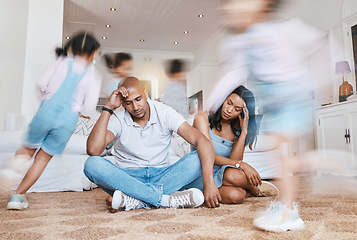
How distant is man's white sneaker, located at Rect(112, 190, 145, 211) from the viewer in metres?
1.00

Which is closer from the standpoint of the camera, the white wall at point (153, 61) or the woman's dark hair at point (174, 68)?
the woman's dark hair at point (174, 68)

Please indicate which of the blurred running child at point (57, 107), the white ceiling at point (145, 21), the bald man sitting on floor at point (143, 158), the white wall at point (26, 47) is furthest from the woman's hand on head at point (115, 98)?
the white ceiling at point (145, 21)

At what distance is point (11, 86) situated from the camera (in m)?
2.47

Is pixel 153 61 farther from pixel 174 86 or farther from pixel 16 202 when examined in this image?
pixel 16 202

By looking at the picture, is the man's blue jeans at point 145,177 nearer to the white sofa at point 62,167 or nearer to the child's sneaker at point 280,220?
the child's sneaker at point 280,220


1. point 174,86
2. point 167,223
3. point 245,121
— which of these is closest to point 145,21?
point 174,86

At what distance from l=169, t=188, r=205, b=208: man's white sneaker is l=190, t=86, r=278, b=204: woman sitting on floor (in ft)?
0.49

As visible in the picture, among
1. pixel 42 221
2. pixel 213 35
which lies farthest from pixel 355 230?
pixel 213 35

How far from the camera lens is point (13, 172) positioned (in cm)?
115

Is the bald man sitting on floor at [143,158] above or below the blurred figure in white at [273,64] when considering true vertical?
below

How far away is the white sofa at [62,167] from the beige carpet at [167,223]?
23.5 inches

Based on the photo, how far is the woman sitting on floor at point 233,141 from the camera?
116cm

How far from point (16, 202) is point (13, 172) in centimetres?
12

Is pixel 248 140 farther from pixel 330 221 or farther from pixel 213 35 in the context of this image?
pixel 213 35
